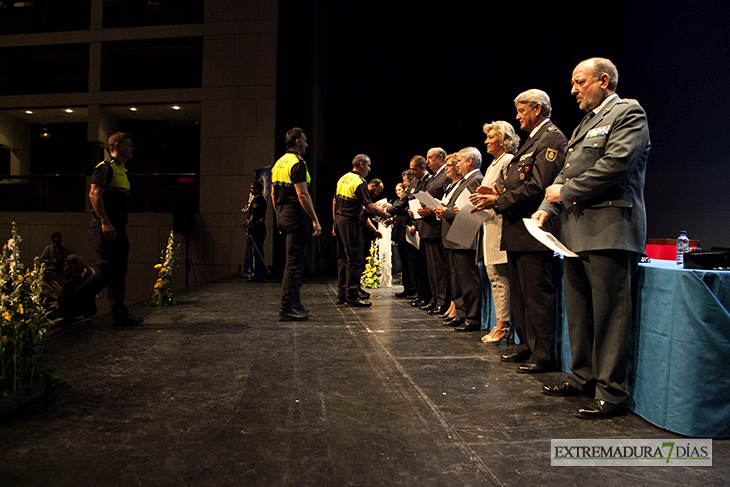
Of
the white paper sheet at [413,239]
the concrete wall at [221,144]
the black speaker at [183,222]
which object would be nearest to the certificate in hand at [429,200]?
the white paper sheet at [413,239]

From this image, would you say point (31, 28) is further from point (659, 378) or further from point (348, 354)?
point (659, 378)

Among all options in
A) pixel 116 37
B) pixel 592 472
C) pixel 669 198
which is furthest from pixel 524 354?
pixel 116 37

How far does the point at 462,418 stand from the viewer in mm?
1681

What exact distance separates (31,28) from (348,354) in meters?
11.8

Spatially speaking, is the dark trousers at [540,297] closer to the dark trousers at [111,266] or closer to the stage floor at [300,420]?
the stage floor at [300,420]

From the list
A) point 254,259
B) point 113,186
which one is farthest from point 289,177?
point 254,259

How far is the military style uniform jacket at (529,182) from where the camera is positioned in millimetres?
2205

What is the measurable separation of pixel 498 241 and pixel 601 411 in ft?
A: 4.25

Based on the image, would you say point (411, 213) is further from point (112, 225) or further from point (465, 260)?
point (112, 225)

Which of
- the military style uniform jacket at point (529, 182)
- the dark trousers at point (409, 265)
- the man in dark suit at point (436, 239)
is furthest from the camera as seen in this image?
the dark trousers at point (409, 265)

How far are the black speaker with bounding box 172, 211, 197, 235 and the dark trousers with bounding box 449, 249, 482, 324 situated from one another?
6.44 meters

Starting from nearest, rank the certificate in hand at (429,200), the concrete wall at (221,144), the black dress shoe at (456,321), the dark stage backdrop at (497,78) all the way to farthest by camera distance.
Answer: the certificate in hand at (429,200) → the black dress shoe at (456,321) → the dark stage backdrop at (497,78) → the concrete wall at (221,144)

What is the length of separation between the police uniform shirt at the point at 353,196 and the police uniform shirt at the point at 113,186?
191cm

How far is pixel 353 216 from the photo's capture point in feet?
14.6
